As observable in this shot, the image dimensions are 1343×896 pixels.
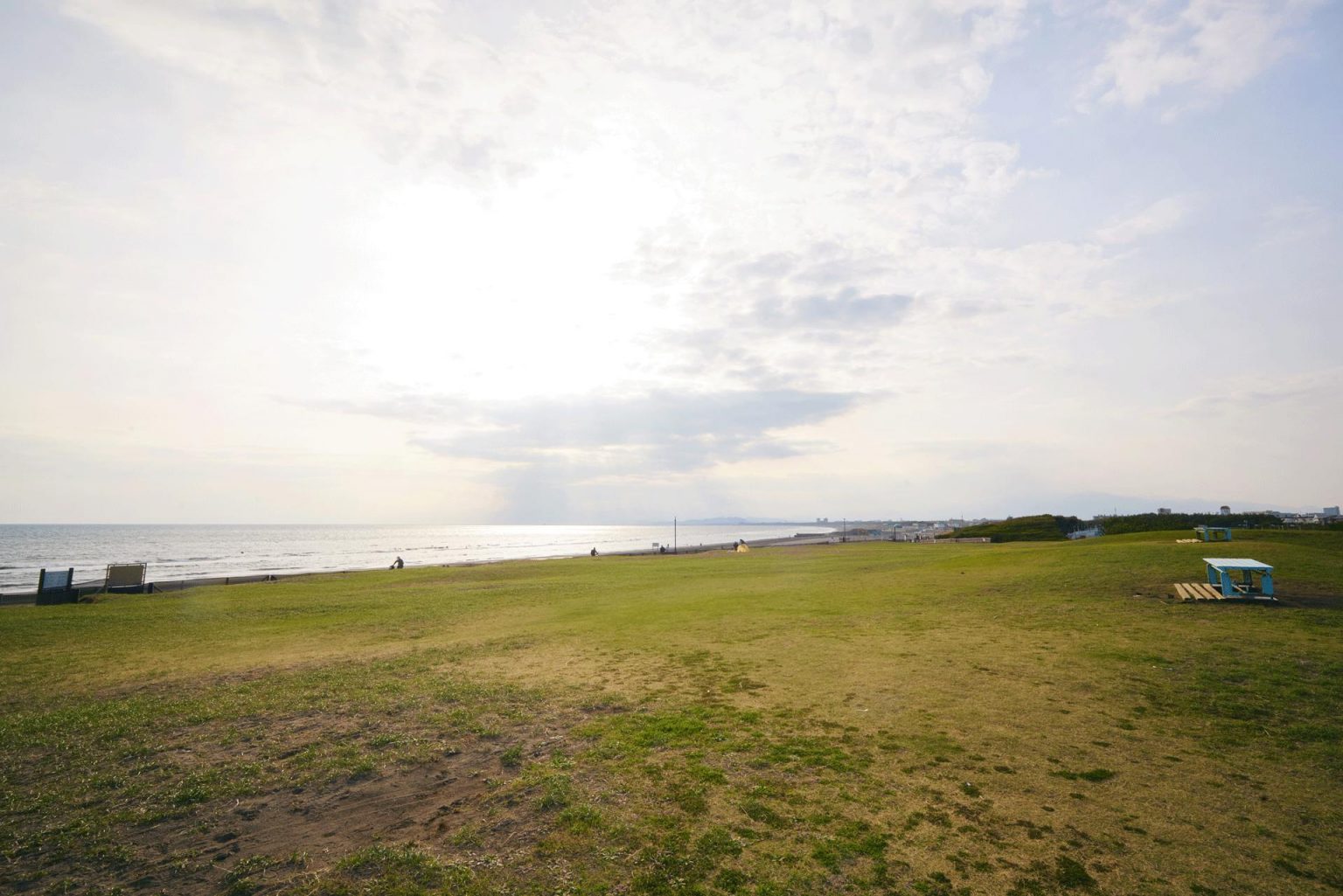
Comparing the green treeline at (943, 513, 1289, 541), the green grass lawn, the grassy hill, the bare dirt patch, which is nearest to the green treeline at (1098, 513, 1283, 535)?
the green treeline at (943, 513, 1289, 541)

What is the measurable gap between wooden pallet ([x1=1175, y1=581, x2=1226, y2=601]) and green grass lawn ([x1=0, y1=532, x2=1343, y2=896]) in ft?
2.28

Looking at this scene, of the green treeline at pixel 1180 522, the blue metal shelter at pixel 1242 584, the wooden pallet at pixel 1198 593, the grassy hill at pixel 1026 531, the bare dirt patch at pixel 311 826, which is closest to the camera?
the bare dirt patch at pixel 311 826


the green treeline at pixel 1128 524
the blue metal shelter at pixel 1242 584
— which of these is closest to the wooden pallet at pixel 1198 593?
the blue metal shelter at pixel 1242 584

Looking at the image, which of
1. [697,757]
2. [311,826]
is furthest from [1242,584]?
[311,826]

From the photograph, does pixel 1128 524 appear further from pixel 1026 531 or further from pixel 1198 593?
pixel 1198 593

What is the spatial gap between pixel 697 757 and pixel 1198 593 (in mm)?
22450

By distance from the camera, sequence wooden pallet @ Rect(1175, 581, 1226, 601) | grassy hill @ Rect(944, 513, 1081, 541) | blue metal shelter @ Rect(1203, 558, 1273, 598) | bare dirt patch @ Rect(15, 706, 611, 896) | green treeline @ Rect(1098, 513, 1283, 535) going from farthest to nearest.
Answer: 1. grassy hill @ Rect(944, 513, 1081, 541)
2. green treeline @ Rect(1098, 513, 1283, 535)
3. wooden pallet @ Rect(1175, 581, 1226, 601)
4. blue metal shelter @ Rect(1203, 558, 1273, 598)
5. bare dirt patch @ Rect(15, 706, 611, 896)

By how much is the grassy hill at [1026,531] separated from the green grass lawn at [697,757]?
58713 millimetres

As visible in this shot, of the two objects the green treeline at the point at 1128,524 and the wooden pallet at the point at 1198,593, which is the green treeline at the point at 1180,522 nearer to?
the green treeline at the point at 1128,524

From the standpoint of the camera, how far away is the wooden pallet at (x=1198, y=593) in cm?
2091

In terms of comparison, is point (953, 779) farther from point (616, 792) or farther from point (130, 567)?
point (130, 567)

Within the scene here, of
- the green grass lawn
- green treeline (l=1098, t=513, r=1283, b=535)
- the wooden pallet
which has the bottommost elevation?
the green grass lawn

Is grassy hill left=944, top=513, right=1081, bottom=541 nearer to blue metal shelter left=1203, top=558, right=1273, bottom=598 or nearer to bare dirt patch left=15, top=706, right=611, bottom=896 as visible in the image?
blue metal shelter left=1203, top=558, right=1273, bottom=598

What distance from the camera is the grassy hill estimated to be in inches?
2881
